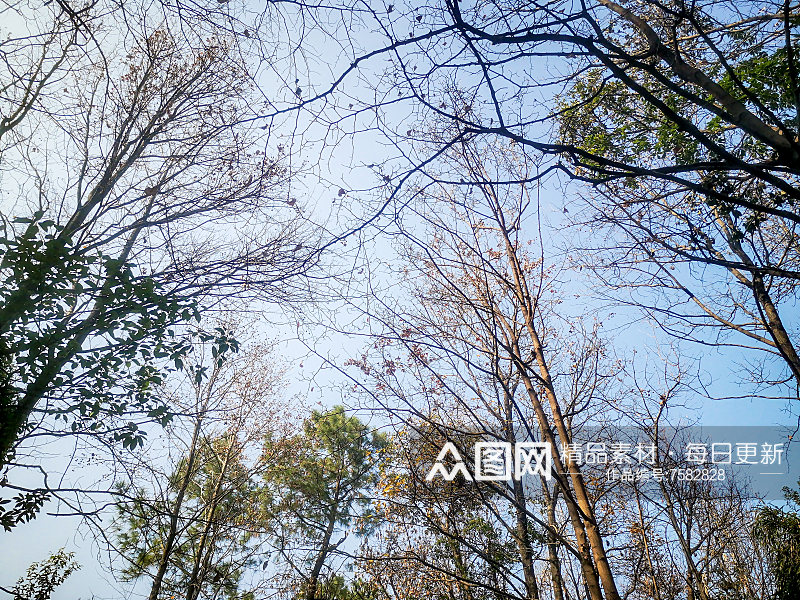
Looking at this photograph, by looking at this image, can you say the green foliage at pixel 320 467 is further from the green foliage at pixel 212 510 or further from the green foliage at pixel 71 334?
the green foliage at pixel 71 334

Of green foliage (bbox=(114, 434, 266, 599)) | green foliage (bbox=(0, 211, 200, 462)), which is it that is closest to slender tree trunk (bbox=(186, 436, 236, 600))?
green foliage (bbox=(114, 434, 266, 599))

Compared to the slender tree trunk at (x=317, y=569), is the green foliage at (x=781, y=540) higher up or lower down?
higher up

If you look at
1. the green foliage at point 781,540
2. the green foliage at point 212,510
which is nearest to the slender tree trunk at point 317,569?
the green foliage at point 212,510

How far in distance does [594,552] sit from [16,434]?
14.8 feet

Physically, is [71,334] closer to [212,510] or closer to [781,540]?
[212,510]

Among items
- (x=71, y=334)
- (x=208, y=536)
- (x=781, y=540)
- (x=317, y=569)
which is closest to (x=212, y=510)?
(x=208, y=536)

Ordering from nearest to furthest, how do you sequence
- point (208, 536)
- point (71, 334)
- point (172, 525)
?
1. point (71, 334)
2. point (172, 525)
3. point (208, 536)

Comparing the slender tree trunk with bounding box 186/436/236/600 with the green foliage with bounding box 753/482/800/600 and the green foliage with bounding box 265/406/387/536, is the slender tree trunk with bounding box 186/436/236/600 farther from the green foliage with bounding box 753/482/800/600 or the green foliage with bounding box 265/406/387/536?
the green foliage with bounding box 753/482/800/600

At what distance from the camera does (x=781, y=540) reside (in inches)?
377

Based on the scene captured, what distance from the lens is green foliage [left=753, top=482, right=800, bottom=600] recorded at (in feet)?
27.6

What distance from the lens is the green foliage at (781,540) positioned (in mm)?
8414

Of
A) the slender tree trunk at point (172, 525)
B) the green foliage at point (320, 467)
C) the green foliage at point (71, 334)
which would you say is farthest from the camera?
the green foliage at point (320, 467)

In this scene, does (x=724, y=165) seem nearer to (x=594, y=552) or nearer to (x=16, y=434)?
(x=594, y=552)

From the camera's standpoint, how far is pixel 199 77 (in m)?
5.66
